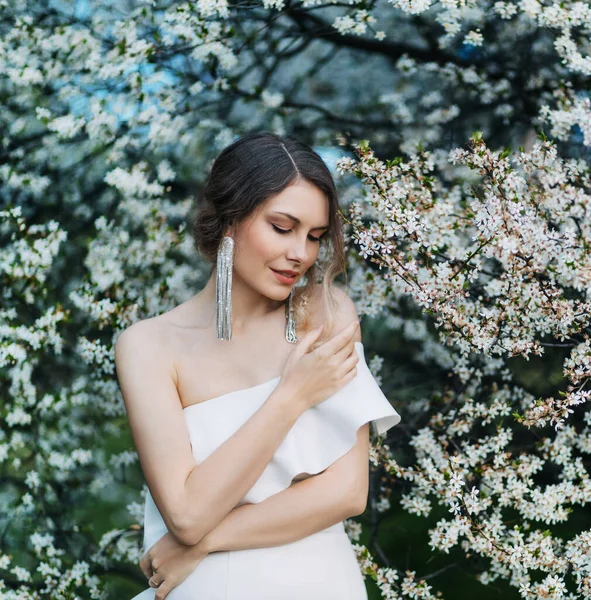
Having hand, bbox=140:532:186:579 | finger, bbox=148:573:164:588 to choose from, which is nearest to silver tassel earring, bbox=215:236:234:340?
hand, bbox=140:532:186:579

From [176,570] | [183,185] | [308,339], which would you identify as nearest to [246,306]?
[308,339]

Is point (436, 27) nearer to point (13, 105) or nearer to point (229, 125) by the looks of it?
point (229, 125)

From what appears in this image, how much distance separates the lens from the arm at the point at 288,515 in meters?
2.19

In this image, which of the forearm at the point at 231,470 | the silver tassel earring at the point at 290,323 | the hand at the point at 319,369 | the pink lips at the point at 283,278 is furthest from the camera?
the silver tassel earring at the point at 290,323

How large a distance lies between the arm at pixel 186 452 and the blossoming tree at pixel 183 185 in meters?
0.84

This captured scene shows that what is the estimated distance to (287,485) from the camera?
2289 millimetres

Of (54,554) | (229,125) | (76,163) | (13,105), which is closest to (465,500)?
(54,554)

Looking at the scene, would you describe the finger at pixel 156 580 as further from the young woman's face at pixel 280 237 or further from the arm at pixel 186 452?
the young woman's face at pixel 280 237

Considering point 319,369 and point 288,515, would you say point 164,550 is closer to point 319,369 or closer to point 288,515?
point 288,515

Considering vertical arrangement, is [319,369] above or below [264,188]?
below

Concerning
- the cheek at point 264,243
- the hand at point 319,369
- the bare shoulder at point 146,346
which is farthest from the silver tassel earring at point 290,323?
the bare shoulder at point 146,346

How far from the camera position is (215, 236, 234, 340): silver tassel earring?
94.6 inches

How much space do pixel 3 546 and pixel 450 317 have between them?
7.93 feet

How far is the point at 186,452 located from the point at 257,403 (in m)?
0.26
